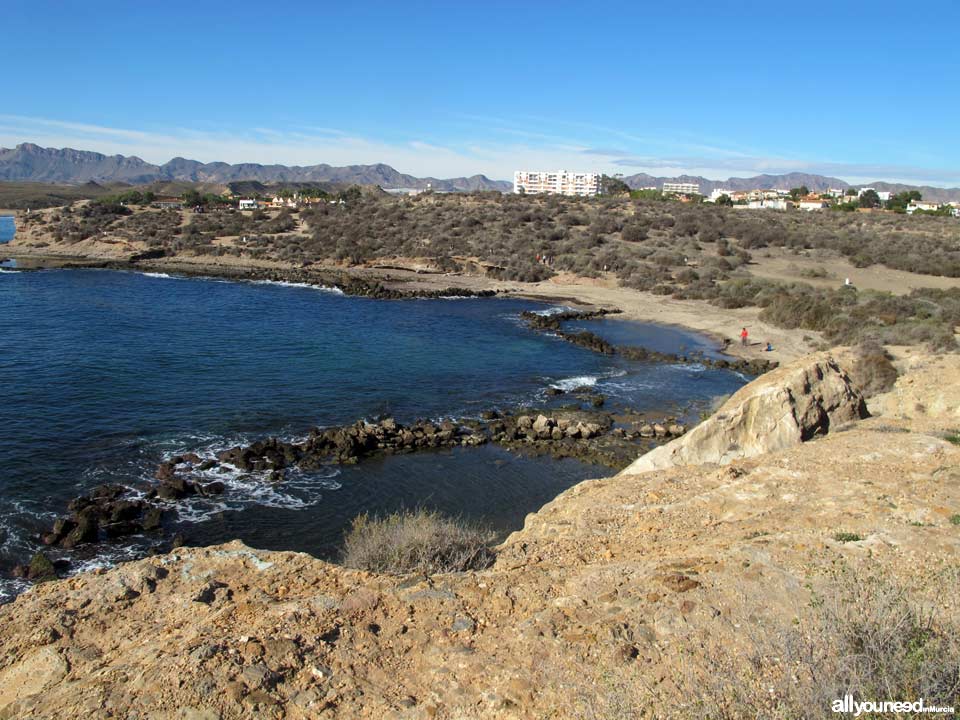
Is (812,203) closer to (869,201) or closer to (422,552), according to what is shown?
(869,201)

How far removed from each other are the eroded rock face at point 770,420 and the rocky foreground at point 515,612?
2.41 metres

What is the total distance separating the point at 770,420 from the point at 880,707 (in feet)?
32.5

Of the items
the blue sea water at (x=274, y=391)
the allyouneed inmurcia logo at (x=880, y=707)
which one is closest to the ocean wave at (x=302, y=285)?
the blue sea water at (x=274, y=391)

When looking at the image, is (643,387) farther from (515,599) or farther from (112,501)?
(515,599)

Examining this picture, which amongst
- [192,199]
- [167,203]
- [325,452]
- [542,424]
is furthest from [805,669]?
[167,203]

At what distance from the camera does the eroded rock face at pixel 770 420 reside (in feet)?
44.1

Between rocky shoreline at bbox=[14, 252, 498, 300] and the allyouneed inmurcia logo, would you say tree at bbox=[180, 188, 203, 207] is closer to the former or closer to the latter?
rocky shoreline at bbox=[14, 252, 498, 300]

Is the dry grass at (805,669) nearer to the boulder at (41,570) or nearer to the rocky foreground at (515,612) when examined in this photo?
the rocky foreground at (515,612)

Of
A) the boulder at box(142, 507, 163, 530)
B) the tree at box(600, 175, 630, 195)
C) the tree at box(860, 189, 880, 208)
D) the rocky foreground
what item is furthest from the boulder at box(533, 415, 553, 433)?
the tree at box(600, 175, 630, 195)

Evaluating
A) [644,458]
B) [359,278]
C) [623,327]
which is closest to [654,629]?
[644,458]

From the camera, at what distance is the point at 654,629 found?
6539mm

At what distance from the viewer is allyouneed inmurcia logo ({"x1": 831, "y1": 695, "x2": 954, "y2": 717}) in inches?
165

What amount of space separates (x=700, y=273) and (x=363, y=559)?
1889 inches

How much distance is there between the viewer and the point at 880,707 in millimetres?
4273
